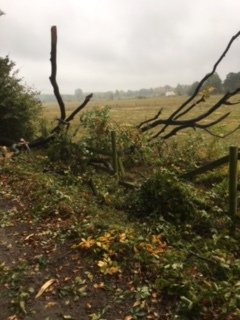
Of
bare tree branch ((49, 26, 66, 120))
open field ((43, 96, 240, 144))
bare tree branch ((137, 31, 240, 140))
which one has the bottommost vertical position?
open field ((43, 96, 240, 144))

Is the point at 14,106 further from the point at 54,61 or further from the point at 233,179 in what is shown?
the point at 233,179

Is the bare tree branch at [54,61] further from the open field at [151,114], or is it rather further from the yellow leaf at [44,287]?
the yellow leaf at [44,287]

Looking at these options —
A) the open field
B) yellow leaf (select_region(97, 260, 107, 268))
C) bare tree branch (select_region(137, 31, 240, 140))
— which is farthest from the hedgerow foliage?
yellow leaf (select_region(97, 260, 107, 268))

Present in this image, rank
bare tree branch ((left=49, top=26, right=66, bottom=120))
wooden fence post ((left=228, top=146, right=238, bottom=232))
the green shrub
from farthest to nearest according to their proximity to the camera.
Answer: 1. bare tree branch ((left=49, top=26, right=66, bottom=120))
2. the green shrub
3. wooden fence post ((left=228, top=146, right=238, bottom=232))

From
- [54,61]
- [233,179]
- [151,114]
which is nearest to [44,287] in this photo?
[233,179]

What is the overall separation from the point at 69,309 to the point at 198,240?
300 centimetres

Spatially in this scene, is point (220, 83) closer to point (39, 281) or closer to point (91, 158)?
point (91, 158)

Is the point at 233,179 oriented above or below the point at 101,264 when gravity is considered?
above

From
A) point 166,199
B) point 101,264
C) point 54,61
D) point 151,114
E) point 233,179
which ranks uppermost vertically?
point 54,61

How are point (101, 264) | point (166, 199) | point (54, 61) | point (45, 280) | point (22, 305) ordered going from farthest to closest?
1. point (54, 61)
2. point (166, 199)
3. point (101, 264)
4. point (45, 280)
5. point (22, 305)

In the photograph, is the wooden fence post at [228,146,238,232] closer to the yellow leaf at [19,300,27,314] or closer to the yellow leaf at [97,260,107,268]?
the yellow leaf at [97,260,107,268]

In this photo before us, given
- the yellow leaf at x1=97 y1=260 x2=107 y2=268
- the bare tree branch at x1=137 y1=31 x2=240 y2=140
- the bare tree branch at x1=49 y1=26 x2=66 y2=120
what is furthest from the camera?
the bare tree branch at x1=137 y1=31 x2=240 y2=140

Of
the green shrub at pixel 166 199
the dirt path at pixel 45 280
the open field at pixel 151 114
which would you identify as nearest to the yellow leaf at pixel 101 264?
the dirt path at pixel 45 280

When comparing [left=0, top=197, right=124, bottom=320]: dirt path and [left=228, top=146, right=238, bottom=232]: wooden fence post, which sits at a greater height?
[left=228, top=146, right=238, bottom=232]: wooden fence post
